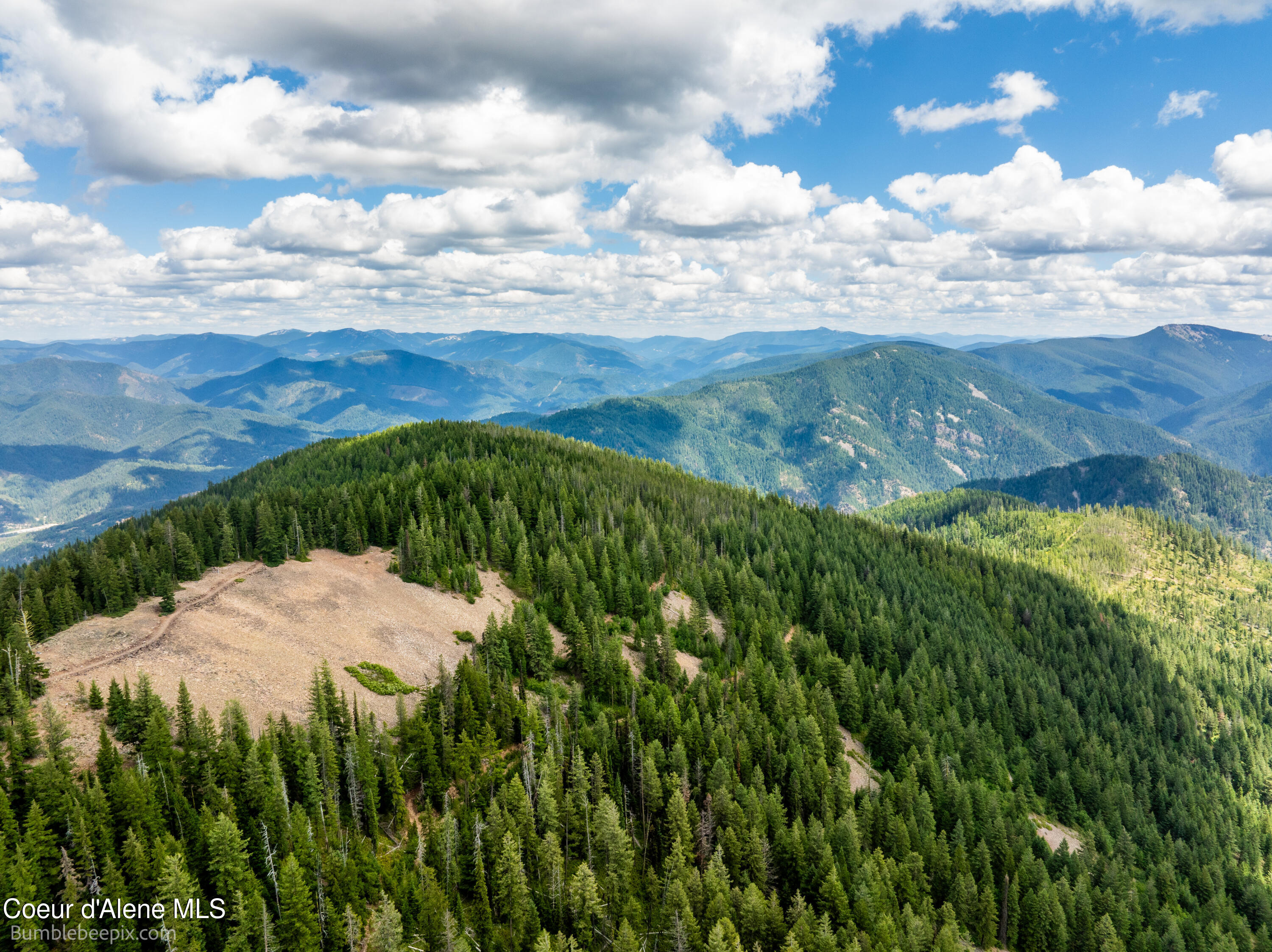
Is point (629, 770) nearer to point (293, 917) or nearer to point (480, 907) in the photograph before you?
point (480, 907)

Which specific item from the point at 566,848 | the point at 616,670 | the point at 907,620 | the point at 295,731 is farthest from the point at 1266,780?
the point at 295,731

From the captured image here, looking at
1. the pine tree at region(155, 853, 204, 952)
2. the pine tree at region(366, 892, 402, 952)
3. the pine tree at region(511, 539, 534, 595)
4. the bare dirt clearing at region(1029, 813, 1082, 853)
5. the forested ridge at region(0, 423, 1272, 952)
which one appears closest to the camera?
the pine tree at region(155, 853, 204, 952)

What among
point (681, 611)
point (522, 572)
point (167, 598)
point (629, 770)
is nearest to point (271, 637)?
point (167, 598)

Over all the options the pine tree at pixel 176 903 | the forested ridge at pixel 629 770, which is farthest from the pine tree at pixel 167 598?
the pine tree at pixel 176 903

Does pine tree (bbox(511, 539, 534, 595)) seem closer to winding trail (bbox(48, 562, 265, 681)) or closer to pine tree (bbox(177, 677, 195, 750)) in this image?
winding trail (bbox(48, 562, 265, 681))

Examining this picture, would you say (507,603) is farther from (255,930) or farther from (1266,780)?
(1266,780)

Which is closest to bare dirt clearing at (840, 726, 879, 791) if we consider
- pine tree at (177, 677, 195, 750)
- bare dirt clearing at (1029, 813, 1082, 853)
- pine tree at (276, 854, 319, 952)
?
bare dirt clearing at (1029, 813, 1082, 853)

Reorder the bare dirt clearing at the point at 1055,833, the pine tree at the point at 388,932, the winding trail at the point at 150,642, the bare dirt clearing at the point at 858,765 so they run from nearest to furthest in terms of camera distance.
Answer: the pine tree at the point at 388,932 < the winding trail at the point at 150,642 < the bare dirt clearing at the point at 858,765 < the bare dirt clearing at the point at 1055,833

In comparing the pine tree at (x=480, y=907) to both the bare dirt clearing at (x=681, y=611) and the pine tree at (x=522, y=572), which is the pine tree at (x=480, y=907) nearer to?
the pine tree at (x=522, y=572)
